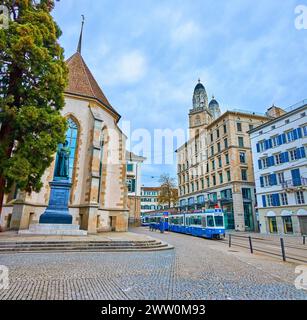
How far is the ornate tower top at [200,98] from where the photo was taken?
55.3 metres

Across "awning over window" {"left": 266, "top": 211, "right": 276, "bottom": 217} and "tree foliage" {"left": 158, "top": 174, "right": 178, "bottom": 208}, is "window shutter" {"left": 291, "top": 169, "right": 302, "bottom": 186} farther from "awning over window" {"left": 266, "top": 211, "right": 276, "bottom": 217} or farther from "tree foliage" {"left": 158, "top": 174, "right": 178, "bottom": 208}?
"tree foliage" {"left": 158, "top": 174, "right": 178, "bottom": 208}

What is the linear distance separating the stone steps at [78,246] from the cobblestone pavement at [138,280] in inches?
56.9

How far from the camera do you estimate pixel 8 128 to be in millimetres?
9094

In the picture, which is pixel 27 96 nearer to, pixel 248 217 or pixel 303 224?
pixel 303 224

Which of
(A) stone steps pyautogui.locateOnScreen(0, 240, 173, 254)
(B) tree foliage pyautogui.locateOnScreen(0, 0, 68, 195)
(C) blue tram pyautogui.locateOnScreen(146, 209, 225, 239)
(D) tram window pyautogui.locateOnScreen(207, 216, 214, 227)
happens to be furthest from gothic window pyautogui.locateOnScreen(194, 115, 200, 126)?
(B) tree foliage pyautogui.locateOnScreen(0, 0, 68, 195)

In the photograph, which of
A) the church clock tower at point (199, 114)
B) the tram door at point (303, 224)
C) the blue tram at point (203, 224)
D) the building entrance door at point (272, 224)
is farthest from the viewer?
the church clock tower at point (199, 114)

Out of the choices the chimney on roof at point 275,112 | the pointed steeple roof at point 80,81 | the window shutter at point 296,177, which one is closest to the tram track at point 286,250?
the window shutter at point 296,177

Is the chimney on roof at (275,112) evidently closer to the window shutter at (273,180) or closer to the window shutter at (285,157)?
the window shutter at (285,157)

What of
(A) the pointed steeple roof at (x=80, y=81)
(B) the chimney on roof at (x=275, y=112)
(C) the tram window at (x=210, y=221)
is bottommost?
(C) the tram window at (x=210, y=221)

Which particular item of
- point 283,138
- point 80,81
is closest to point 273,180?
point 283,138
